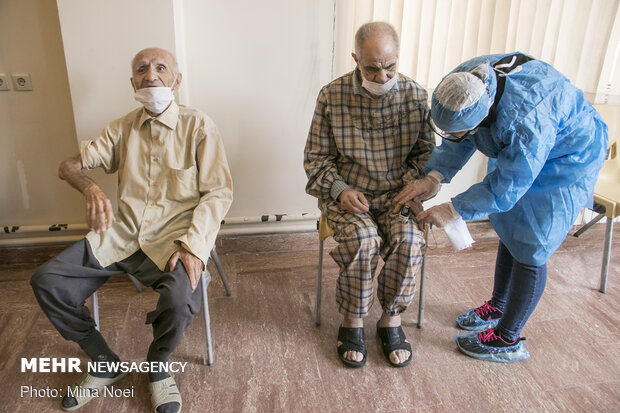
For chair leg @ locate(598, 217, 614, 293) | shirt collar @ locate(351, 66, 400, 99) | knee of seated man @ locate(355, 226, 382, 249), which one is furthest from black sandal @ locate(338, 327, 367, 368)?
chair leg @ locate(598, 217, 614, 293)

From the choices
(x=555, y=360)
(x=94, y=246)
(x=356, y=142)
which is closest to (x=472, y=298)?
(x=555, y=360)

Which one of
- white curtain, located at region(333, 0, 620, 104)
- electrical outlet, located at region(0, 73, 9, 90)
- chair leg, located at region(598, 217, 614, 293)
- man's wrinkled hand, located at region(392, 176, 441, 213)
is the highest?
white curtain, located at region(333, 0, 620, 104)

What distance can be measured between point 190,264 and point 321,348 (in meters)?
0.67

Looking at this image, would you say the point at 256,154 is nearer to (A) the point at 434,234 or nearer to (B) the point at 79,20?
(B) the point at 79,20

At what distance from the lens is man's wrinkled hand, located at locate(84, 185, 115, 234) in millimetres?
1485

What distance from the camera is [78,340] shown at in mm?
1486

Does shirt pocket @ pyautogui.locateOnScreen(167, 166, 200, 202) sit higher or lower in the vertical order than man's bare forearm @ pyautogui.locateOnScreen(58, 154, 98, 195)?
lower

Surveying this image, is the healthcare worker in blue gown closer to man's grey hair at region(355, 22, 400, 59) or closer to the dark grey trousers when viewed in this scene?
man's grey hair at region(355, 22, 400, 59)

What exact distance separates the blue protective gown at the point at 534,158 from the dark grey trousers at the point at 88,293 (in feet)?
3.18

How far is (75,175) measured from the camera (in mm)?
1574

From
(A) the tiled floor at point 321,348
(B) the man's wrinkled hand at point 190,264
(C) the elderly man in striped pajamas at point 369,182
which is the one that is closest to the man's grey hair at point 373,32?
(C) the elderly man in striped pajamas at point 369,182

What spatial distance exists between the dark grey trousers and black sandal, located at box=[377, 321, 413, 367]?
2.50 feet

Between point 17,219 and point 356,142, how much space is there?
186 centimetres

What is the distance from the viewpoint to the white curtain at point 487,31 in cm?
221
